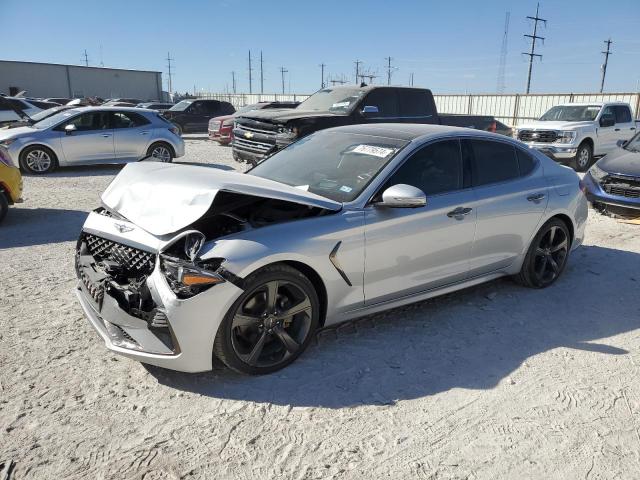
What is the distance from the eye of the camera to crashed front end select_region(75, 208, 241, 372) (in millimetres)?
3047

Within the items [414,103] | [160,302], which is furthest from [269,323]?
[414,103]

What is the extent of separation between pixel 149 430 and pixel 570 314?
12.1ft

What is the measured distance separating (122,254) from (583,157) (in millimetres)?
14615

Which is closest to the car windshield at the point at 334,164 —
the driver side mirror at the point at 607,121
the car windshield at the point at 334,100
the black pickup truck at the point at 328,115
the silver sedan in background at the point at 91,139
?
the black pickup truck at the point at 328,115

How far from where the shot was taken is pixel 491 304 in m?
4.82

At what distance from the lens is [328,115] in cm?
1048

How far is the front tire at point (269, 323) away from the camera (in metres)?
3.25

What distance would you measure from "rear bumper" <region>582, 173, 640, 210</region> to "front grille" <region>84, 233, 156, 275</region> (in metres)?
7.10

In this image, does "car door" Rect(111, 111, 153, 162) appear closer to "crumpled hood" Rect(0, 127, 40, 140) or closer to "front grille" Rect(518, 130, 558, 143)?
"crumpled hood" Rect(0, 127, 40, 140)

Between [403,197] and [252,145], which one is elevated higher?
[403,197]

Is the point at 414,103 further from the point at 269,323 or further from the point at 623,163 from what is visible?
the point at 269,323

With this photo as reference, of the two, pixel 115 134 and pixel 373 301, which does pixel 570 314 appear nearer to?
pixel 373 301

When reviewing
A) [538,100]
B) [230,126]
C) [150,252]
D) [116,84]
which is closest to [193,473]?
[150,252]

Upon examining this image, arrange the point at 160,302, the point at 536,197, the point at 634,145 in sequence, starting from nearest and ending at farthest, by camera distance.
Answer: the point at 160,302 → the point at 536,197 → the point at 634,145
